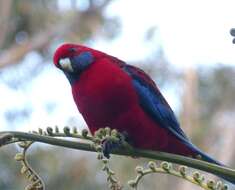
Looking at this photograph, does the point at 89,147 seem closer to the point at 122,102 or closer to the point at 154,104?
the point at 122,102

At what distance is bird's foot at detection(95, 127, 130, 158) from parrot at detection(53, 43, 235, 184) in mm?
67

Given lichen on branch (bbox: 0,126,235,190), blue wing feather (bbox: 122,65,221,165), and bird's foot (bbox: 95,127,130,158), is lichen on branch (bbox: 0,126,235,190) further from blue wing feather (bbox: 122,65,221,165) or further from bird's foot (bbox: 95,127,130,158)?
blue wing feather (bbox: 122,65,221,165)

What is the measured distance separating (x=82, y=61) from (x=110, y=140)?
737 millimetres

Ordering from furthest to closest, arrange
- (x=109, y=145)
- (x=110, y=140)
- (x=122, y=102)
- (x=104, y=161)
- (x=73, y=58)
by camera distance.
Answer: (x=73, y=58)
(x=122, y=102)
(x=109, y=145)
(x=110, y=140)
(x=104, y=161)

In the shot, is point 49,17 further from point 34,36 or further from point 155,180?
point 155,180

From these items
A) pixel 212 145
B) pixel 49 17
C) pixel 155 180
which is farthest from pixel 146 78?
pixel 49 17

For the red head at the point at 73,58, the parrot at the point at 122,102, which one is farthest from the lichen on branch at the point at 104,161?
the red head at the point at 73,58

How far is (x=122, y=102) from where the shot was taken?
1.94 metres

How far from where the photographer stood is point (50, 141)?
3.91 feet

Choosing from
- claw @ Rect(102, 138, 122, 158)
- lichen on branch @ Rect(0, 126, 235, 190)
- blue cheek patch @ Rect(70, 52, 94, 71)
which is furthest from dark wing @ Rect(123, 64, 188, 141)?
lichen on branch @ Rect(0, 126, 235, 190)

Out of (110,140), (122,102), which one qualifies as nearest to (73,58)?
(122,102)

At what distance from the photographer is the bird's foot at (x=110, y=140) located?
53.9 inches

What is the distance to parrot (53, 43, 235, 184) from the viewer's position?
189cm

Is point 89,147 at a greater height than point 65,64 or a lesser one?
lesser
